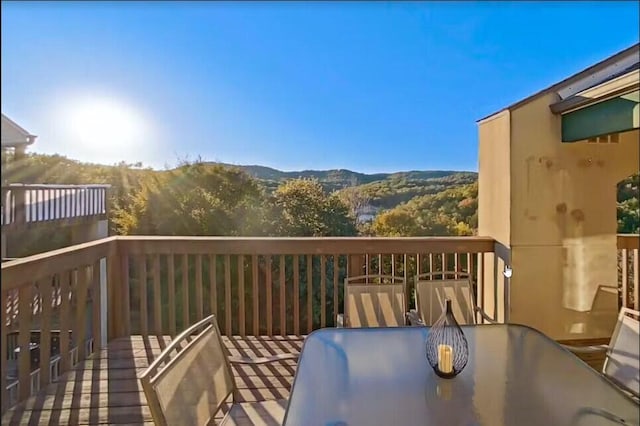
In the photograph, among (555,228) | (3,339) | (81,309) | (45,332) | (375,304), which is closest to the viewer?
(3,339)

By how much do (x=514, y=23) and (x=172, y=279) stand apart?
10.2ft

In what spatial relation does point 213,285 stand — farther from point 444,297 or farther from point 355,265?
point 444,297

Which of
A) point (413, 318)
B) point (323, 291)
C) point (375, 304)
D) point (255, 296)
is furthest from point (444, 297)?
point (255, 296)

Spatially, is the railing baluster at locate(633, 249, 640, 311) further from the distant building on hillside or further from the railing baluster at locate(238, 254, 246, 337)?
the distant building on hillside

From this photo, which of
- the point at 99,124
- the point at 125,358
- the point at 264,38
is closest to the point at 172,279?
the point at 125,358

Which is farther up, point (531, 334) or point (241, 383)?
point (531, 334)

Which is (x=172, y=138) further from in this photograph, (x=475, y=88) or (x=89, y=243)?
(x=475, y=88)

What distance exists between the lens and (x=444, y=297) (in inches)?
121

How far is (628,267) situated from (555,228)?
0.55m

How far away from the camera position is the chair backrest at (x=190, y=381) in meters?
1.40

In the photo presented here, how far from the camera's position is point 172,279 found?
3789 mm

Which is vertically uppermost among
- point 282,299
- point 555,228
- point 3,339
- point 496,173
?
point 496,173

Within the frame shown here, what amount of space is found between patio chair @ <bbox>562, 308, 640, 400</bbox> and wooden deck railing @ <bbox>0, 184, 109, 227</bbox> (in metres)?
2.06

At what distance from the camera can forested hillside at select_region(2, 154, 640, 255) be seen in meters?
3.32
